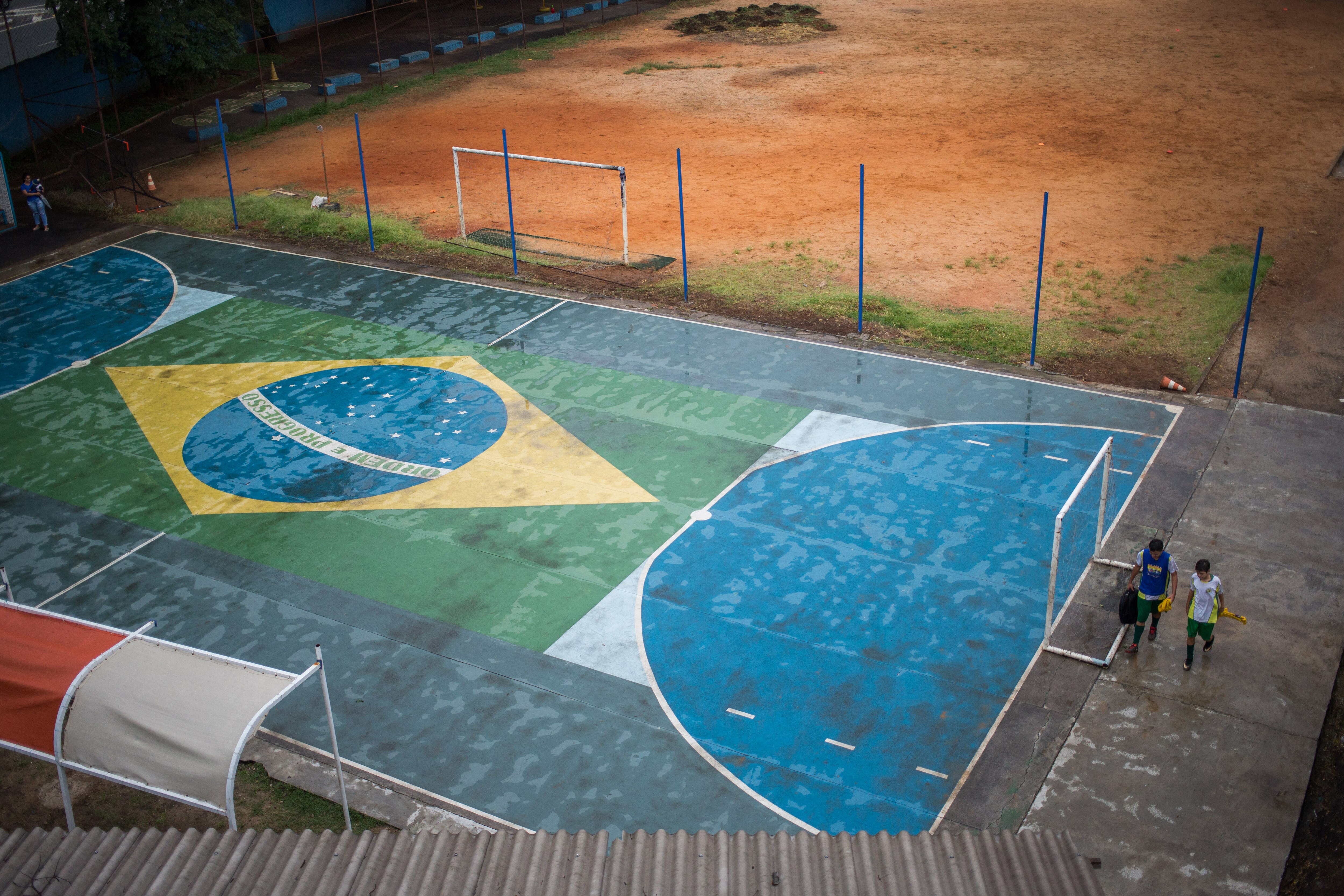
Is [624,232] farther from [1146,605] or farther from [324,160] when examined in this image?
[1146,605]

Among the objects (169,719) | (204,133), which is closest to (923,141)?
(204,133)

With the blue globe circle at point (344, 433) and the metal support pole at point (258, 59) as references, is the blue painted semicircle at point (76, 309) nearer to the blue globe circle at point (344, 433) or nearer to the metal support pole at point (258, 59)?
the blue globe circle at point (344, 433)

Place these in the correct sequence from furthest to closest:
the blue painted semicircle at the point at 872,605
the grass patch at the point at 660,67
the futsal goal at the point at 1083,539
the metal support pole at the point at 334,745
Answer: the grass patch at the point at 660,67, the futsal goal at the point at 1083,539, the blue painted semicircle at the point at 872,605, the metal support pole at the point at 334,745

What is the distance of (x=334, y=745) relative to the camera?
10414mm

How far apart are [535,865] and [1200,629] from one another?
8.53m

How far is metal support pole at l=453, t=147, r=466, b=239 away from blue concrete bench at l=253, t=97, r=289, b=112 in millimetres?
13588

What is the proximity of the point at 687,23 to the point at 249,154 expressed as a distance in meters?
22.3

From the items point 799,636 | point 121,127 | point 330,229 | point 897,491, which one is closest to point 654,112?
point 330,229

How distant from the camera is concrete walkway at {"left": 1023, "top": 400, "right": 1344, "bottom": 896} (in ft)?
34.0

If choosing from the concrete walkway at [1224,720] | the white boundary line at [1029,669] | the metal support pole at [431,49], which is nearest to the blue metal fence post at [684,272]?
the white boundary line at [1029,669]

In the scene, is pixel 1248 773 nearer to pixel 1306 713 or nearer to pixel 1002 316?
pixel 1306 713

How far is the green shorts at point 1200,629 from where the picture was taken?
40.2 ft

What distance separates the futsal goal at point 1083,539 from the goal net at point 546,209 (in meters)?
11.4

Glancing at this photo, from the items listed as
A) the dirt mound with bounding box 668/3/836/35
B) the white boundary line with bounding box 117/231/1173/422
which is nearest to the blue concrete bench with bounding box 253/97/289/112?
the white boundary line with bounding box 117/231/1173/422
